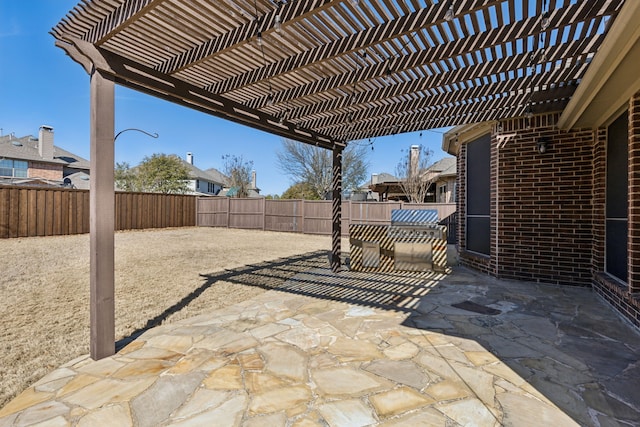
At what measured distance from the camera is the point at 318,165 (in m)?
21.4

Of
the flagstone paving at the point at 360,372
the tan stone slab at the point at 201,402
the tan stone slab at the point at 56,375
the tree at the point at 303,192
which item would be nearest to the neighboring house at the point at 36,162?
the tree at the point at 303,192

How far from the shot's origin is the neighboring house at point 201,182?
2872 cm

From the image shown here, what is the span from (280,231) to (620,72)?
537 inches

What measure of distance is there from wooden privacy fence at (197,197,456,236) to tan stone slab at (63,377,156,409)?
476 inches

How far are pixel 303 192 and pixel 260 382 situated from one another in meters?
21.3

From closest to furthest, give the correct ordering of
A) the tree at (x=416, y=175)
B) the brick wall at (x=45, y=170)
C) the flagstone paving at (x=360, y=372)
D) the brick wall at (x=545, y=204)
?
the flagstone paving at (x=360, y=372) < the brick wall at (x=545, y=204) < the tree at (x=416, y=175) < the brick wall at (x=45, y=170)

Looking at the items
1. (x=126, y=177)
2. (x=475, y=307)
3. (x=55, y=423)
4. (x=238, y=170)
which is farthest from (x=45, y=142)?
(x=475, y=307)

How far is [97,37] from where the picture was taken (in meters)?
2.49

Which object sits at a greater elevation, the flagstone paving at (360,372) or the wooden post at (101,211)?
the wooden post at (101,211)

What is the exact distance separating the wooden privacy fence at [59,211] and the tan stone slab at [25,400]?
1099cm

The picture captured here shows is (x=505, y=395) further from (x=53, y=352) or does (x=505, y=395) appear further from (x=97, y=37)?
(x=97, y=37)

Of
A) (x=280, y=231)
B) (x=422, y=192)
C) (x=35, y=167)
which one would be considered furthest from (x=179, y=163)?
(x=422, y=192)

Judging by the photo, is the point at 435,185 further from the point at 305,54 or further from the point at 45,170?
the point at 45,170

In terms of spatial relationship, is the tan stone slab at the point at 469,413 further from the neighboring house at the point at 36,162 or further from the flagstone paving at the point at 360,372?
the neighboring house at the point at 36,162
